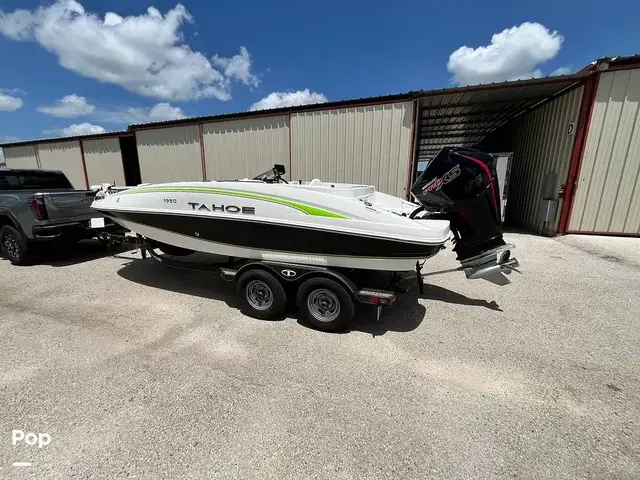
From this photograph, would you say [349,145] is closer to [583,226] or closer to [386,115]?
[386,115]

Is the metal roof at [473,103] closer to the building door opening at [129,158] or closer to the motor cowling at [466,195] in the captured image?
the building door opening at [129,158]

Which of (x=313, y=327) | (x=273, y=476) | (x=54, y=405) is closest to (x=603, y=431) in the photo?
(x=273, y=476)

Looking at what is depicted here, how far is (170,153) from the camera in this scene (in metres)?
11.3

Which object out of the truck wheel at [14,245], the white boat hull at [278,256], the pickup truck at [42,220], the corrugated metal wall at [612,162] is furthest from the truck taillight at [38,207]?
the corrugated metal wall at [612,162]

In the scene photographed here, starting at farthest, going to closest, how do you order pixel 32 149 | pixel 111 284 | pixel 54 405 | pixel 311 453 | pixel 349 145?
pixel 32 149, pixel 349 145, pixel 111 284, pixel 54 405, pixel 311 453

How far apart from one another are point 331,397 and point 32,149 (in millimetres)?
21225

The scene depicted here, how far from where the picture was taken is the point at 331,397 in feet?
7.20

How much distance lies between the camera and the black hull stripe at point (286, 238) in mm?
2887

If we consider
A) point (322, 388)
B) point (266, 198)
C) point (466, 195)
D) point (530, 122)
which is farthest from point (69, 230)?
point (530, 122)

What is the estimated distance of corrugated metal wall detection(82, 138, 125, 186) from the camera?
1330cm

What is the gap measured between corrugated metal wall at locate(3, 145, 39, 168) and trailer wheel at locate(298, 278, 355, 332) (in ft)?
65.8

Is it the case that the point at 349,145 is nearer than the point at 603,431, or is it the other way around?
the point at 603,431

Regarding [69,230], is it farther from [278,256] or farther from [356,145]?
[356,145]

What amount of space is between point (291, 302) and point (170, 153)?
10241 mm
